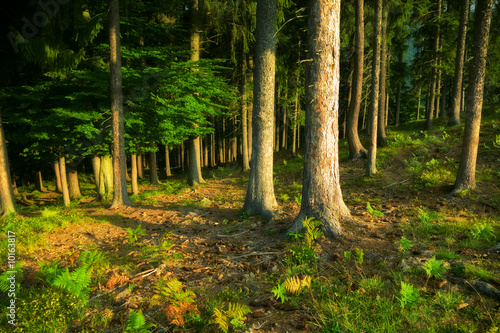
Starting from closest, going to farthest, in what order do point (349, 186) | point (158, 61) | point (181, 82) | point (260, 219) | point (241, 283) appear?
1. point (241, 283)
2. point (260, 219)
3. point (349, 186)
4. point (181, 82)
5. point (158, 61)

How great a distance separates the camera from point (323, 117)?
497cm

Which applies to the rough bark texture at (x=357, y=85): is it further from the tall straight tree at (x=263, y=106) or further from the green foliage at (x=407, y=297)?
the green foliage at (x=407, y=297)

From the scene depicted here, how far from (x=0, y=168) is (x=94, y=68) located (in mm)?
6006

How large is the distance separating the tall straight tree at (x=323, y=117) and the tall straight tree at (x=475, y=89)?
4706 mm

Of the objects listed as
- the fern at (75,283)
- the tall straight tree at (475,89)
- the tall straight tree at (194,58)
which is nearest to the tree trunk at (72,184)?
the tall straight tree at (194,58)

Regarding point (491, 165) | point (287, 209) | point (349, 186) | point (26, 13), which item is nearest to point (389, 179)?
point (349, 186)

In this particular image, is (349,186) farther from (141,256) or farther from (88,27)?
(88,27)

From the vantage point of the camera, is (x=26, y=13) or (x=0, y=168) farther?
(x=26, y=13)

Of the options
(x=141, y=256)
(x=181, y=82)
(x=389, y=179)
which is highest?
(x=181, y=82)

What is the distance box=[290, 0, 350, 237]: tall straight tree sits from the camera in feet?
16.0

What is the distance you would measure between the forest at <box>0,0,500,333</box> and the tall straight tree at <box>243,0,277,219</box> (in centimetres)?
4

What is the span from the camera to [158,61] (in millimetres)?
12602

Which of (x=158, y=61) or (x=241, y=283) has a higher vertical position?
(x=158, y=61)

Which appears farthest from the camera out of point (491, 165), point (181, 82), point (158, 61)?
point (158, 61)
